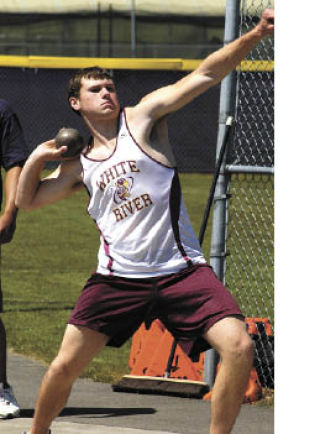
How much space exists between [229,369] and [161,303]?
0.49 m

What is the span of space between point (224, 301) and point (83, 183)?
934 millimetres

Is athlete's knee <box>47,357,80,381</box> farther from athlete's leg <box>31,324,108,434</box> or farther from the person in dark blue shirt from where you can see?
the person in dark blue shirt

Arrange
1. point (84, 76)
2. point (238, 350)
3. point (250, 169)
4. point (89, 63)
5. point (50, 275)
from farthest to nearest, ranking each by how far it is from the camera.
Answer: point (89, 63) < point (50, 275) < point (250, 169) < point (84, 76) < point (238, 350)

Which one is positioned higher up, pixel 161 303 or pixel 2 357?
pixel 161 303

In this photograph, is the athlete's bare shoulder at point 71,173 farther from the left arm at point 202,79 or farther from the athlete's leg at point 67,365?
the athlete's leg at point 67,365

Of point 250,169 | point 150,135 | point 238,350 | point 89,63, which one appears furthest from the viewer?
point 89,63

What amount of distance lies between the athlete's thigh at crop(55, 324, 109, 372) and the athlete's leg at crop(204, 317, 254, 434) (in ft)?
1.95

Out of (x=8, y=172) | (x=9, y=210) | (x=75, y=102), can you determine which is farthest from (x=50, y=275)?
(x=75, y=102)

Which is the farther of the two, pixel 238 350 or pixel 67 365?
pixel 67 365

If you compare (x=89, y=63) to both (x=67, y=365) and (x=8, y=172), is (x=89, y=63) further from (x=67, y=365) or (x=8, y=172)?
(x=67, y=365)

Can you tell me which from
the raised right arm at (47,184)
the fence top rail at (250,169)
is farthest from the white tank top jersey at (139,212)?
the fence top rail at (250,169)

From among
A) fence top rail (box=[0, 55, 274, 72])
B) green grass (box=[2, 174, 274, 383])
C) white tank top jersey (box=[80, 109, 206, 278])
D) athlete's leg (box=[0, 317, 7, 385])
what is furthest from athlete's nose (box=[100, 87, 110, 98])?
fence top rail (box=[0, 55, 274, 72])

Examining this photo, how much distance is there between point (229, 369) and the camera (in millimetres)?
5051

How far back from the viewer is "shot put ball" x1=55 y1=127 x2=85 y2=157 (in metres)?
5.43
